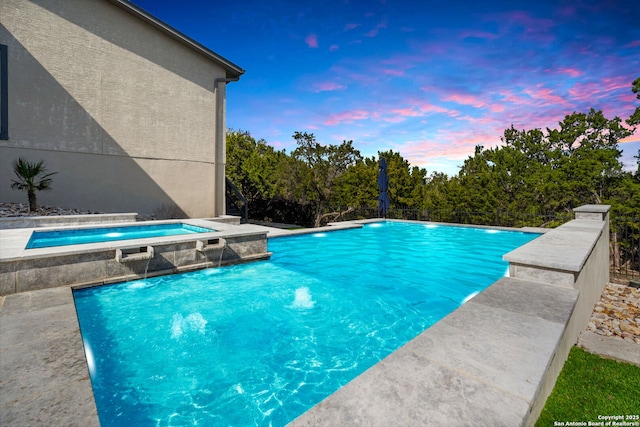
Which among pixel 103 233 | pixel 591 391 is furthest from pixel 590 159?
pixel 103 233

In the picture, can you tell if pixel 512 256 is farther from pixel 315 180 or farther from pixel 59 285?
pixel 315 180

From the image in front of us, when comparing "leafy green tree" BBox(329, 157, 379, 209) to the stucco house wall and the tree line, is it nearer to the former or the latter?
the tree line

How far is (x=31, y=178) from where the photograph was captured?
10836 mm

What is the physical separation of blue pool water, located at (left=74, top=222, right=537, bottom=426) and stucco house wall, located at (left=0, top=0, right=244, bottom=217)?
8976mm

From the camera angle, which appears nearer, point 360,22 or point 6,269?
point 6,269

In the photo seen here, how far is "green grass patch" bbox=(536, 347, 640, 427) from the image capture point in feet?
8.05

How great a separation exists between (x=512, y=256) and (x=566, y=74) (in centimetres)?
1834

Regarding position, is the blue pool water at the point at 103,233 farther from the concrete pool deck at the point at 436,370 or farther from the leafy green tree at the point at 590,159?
the leafy green tree at the point at 590,159

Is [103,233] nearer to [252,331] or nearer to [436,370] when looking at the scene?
[252,331]

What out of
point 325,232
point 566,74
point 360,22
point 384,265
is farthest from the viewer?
point 566,74

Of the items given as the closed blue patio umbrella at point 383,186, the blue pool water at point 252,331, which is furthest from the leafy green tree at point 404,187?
the blue pool water at point 252,331

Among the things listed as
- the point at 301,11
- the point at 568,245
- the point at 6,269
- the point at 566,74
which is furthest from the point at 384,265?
the point at 566,74

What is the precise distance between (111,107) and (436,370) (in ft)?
52.0

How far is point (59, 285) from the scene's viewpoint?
18.4 feet
